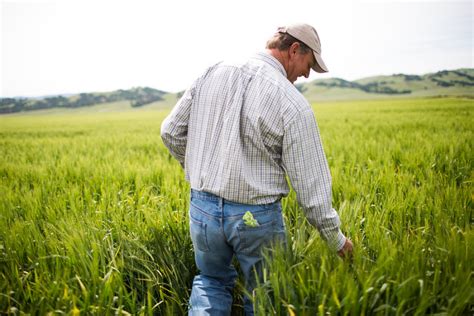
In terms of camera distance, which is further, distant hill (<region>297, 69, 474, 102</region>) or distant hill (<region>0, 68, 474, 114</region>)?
distant hill (<region>0, 68, 474, 114</region>)

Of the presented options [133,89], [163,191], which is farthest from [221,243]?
[133,89]

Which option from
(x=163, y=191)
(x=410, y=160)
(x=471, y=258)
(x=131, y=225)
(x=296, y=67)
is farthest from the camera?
(x=410, y=160)

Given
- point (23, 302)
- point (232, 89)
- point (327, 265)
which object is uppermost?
point (232, 89)

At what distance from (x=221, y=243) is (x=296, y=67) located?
114 centimetres

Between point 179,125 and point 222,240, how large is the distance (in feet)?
2.53

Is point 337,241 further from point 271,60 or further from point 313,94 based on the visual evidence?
point 313,94

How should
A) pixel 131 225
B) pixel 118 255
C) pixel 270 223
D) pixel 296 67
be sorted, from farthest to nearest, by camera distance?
pixel 131 225 → pixel 118 255 → pixel 296 67 → pixel 270 223

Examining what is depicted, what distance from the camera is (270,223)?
1856mm

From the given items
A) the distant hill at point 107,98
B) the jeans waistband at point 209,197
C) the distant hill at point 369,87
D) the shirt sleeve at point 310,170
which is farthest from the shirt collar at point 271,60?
the distant hill at point 107,98

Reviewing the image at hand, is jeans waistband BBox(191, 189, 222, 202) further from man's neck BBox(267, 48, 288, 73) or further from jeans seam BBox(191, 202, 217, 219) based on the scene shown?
man's neck BBox(267, 48, 288, 73)

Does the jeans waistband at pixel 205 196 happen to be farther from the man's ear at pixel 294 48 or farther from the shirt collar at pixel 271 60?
the man's ear at pixel 294 48

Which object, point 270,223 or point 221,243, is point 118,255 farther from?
point 270,223

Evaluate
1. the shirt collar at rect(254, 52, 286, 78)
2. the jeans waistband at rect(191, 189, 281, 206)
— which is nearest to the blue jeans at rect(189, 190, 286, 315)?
the jeans waistband at rect(191, 189, 281, 206)

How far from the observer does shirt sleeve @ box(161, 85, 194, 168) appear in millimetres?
2033
